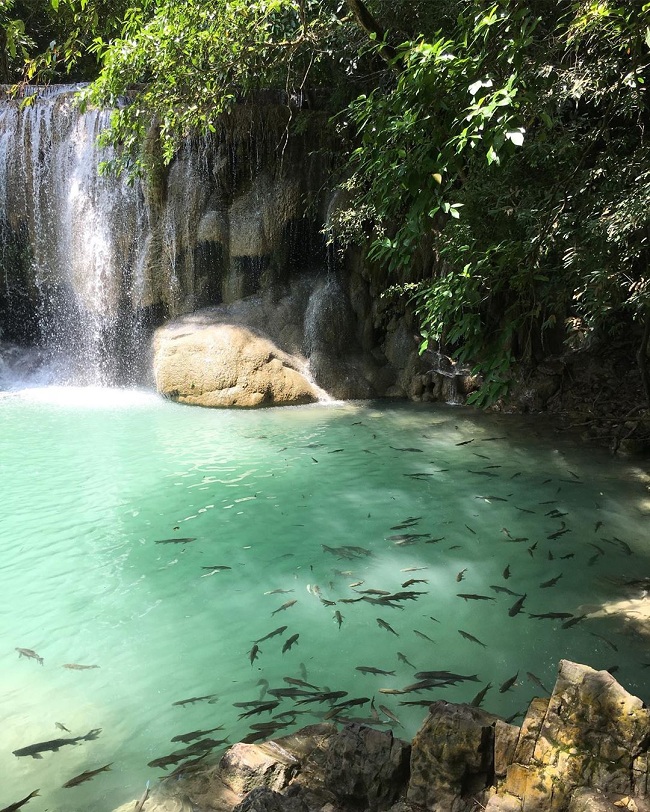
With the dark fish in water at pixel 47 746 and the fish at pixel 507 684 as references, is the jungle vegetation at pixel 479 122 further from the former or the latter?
the dark fish in water at pixel 47 746

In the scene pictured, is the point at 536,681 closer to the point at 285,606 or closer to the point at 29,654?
the point at 285,606

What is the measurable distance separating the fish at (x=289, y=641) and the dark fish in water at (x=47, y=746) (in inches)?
44.6

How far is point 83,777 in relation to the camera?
2.66 meters

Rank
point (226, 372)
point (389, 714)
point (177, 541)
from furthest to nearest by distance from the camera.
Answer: point (226, 372), point (177, 541), point (389, 714)

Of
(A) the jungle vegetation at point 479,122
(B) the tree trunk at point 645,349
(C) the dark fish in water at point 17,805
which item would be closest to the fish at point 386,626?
(A) the jungle vegetation at point 479,122

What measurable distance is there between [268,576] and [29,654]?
1.67 metres

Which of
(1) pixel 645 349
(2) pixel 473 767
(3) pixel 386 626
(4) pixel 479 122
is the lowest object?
(3) pixel 386 626

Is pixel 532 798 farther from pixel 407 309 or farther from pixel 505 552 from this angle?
pixel 407 309

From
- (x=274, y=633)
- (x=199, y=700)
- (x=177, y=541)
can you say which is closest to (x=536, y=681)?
(x=274, y=633)

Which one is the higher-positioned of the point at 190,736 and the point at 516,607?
the point at 516,607

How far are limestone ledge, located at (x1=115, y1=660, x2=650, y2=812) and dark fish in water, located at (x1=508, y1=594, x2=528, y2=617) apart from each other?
6.12ft

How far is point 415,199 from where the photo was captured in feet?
10.2

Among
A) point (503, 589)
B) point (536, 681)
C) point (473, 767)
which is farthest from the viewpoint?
point (503, 589)

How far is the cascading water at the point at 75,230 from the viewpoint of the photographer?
13.2 m
